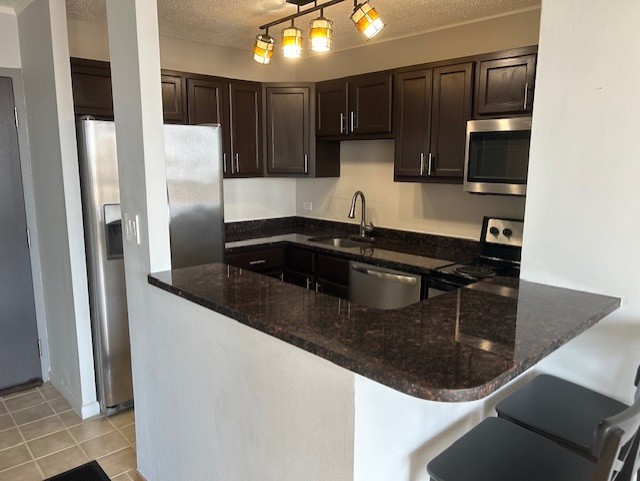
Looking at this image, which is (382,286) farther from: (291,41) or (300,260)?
(291,41)

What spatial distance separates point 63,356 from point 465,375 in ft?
9.73

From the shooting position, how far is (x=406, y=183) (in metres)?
3.72

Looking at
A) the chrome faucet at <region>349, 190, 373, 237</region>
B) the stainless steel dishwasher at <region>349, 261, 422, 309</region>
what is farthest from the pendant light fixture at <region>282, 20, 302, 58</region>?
the chrome faucet at <region>349, 190, 373, 237</region>

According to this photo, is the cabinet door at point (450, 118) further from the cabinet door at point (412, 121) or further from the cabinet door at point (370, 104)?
the cabinet door at point (370, 104)

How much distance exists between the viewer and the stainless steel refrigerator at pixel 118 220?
105 inches

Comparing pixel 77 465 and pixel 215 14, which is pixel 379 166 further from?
pixel 77 465

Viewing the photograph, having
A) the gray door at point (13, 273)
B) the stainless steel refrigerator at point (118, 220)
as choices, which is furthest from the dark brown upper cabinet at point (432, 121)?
the gray door at point (13, 273)

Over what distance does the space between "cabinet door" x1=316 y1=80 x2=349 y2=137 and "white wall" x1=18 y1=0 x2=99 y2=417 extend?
1.88 meters

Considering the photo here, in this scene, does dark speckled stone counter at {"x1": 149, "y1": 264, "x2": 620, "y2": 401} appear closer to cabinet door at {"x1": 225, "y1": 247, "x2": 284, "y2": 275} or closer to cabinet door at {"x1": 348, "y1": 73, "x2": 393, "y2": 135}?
cabinet door at {"x1": 225, "y1": 247, "x2": 284, "y2": 275}

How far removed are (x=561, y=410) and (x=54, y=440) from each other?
2.65 meters

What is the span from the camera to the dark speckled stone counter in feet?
3.30

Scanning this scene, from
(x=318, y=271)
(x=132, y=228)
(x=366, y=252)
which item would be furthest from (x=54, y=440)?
(x=366, y=252)

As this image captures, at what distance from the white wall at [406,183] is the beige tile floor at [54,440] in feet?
7.95

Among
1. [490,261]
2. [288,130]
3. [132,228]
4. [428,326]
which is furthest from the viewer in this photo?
[288,130]
